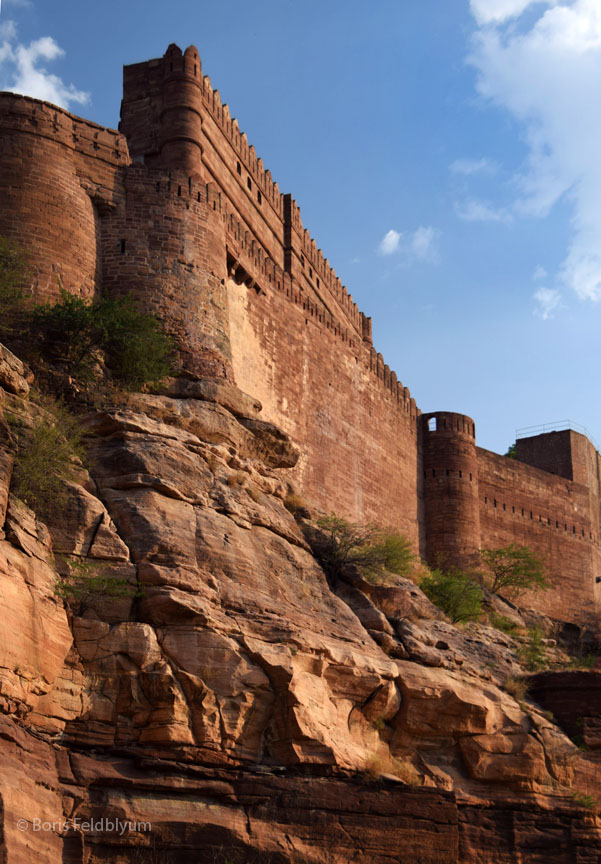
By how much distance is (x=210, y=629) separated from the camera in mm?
13062

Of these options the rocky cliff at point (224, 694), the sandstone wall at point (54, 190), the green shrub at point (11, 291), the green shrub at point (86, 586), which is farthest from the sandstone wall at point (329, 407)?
the green shrub at point (86, 586)

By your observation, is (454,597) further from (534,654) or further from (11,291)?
(11,291)

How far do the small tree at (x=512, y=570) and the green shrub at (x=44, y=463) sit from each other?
18.4 meters

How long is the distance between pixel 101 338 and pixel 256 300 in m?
6.44

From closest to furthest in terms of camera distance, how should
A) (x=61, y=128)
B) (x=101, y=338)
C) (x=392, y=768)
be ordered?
(x=392, y=768) → (x=101, y=338) → (x=61, y=128)

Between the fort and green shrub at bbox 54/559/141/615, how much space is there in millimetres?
5865

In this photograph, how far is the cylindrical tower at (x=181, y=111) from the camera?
2264cm

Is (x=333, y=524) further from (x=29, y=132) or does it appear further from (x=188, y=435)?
(x=29, y=132)

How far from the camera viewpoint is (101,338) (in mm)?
16984

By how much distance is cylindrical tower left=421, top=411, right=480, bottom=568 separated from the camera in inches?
Answer: 1194

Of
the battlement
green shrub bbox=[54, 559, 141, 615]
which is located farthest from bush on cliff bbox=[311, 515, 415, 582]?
the battlement

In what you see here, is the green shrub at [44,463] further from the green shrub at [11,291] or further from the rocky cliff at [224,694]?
the green shrub at [11,291]

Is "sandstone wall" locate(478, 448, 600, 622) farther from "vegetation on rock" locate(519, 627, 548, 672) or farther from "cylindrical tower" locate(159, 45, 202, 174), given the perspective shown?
"cylindrical tower" locate(159, 45, 202, 174)

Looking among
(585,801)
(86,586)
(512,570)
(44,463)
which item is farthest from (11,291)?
(512,570)
